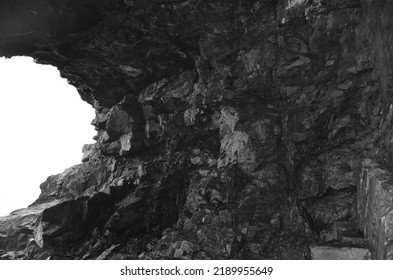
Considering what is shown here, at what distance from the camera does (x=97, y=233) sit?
28.5 meters

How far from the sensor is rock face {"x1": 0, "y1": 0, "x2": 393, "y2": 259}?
74.7 ft

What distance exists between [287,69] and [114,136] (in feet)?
53.6

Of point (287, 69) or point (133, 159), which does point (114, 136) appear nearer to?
point (133, 159)

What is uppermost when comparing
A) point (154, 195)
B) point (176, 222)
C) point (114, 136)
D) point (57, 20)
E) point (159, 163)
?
point (57, 20)

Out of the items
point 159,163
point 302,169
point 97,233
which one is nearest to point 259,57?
point 302,169

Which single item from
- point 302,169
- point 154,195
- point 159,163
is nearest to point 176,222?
point 154,195

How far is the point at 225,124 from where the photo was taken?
90.9 ft

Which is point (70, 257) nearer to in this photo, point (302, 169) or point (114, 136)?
point (114, 136)

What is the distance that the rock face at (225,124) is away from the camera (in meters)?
22.8

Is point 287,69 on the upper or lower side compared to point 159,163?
upper

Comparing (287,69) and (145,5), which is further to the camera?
(145,5)

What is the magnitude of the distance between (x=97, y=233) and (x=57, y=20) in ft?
52.8
